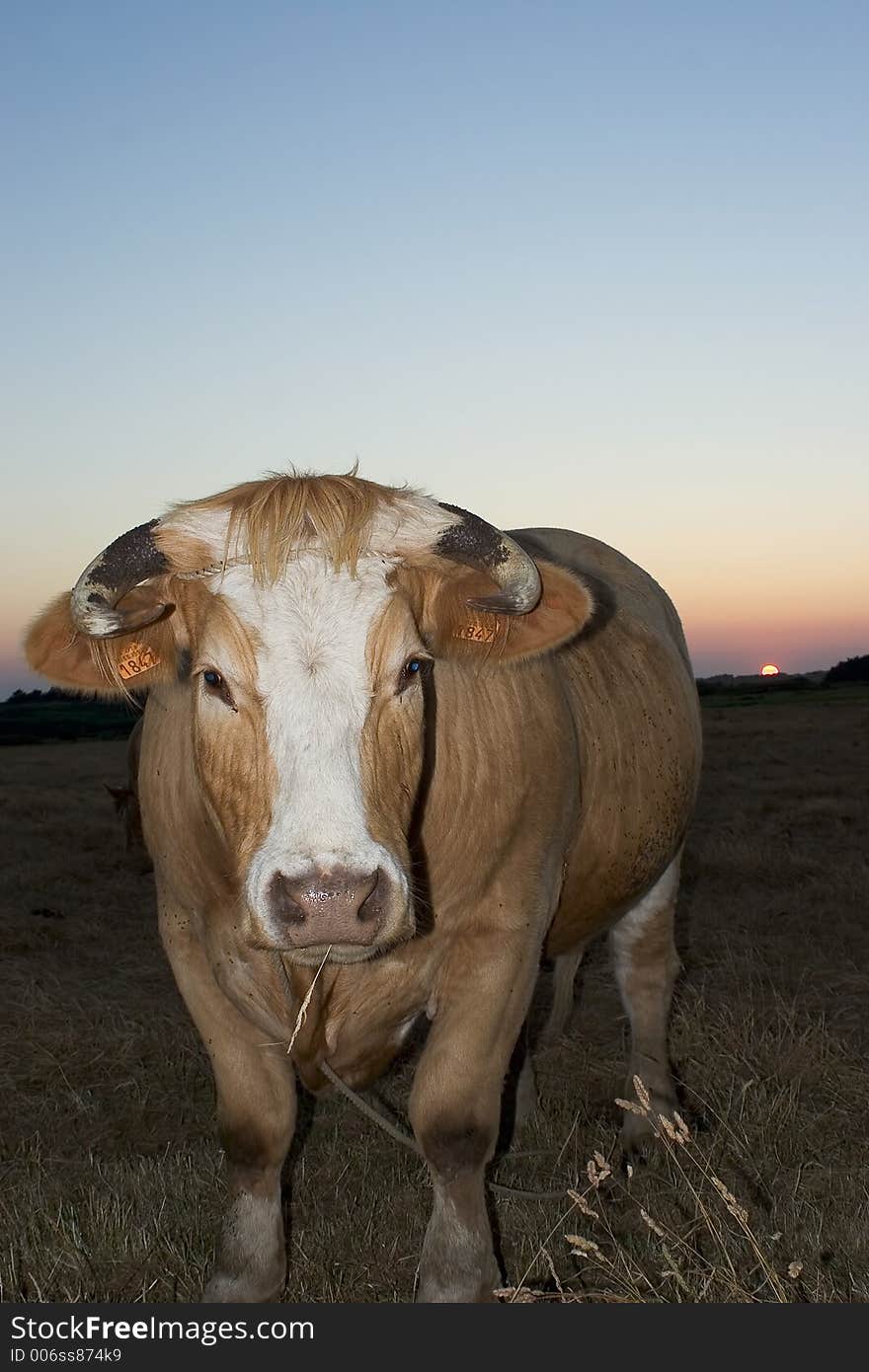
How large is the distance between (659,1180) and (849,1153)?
30.3 inches

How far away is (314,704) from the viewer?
3.14 metres

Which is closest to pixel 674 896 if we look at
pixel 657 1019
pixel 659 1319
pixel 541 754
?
pixel 657 1019

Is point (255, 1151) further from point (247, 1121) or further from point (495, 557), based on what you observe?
point (495, 557)

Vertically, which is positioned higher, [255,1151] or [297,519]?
[297,519]

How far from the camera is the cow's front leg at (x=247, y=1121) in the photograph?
12.8 feet

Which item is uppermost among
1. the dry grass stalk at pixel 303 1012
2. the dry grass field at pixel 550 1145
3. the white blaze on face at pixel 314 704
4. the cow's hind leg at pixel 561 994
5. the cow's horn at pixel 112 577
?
the cow's horn at pixel 112 577

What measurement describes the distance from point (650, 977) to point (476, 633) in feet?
9.11

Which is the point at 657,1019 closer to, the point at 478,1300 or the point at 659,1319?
the point at 478,1300

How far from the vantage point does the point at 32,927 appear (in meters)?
9.95

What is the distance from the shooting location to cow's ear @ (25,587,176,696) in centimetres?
375

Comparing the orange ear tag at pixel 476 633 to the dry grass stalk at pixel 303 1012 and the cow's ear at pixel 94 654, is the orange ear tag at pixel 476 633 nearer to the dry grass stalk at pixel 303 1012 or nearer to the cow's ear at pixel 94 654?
the cow's ear at pixel 94 654

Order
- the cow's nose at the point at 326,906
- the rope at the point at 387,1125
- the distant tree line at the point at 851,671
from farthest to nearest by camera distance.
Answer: the distant tree line at the point at 851,671
the rope at the point at 387,1125
the cow's nose at the point at 326,906

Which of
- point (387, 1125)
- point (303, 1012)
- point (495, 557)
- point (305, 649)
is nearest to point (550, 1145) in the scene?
point (387, 1125)

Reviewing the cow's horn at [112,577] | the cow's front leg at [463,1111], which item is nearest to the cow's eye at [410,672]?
the cow's horn at [112,577]
